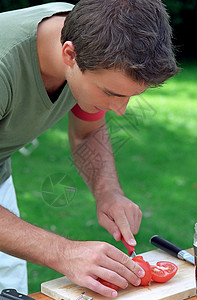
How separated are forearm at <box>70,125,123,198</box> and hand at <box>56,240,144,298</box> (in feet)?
1.76

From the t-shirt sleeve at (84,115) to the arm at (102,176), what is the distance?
3 cm

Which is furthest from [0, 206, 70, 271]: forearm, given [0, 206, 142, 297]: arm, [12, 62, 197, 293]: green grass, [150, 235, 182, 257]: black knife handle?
[12, 62, 197, 293]: green grass

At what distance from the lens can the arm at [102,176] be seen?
7.50 feet

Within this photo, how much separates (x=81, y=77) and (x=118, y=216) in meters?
0.60

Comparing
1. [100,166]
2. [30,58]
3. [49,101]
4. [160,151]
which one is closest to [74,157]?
[100,166]

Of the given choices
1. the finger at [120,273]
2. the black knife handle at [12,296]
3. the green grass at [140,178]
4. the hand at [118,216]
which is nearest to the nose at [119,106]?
the hand at [118,216]

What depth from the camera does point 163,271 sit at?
198 centimetres

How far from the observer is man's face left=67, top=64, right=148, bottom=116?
195cm

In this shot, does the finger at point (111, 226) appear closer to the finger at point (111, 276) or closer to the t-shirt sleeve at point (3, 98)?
the finger at point (111, 276)

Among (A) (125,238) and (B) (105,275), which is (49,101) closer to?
(A) (125,238)

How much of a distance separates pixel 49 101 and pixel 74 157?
558 millimetres

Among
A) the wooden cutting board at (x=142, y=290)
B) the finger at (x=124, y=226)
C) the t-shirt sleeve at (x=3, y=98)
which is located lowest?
the wooden cutting board at (x=142, y=290)

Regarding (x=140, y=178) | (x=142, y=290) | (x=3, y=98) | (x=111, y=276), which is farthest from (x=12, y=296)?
(x=140, y=178)

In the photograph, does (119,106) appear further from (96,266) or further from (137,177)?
(137,177)
